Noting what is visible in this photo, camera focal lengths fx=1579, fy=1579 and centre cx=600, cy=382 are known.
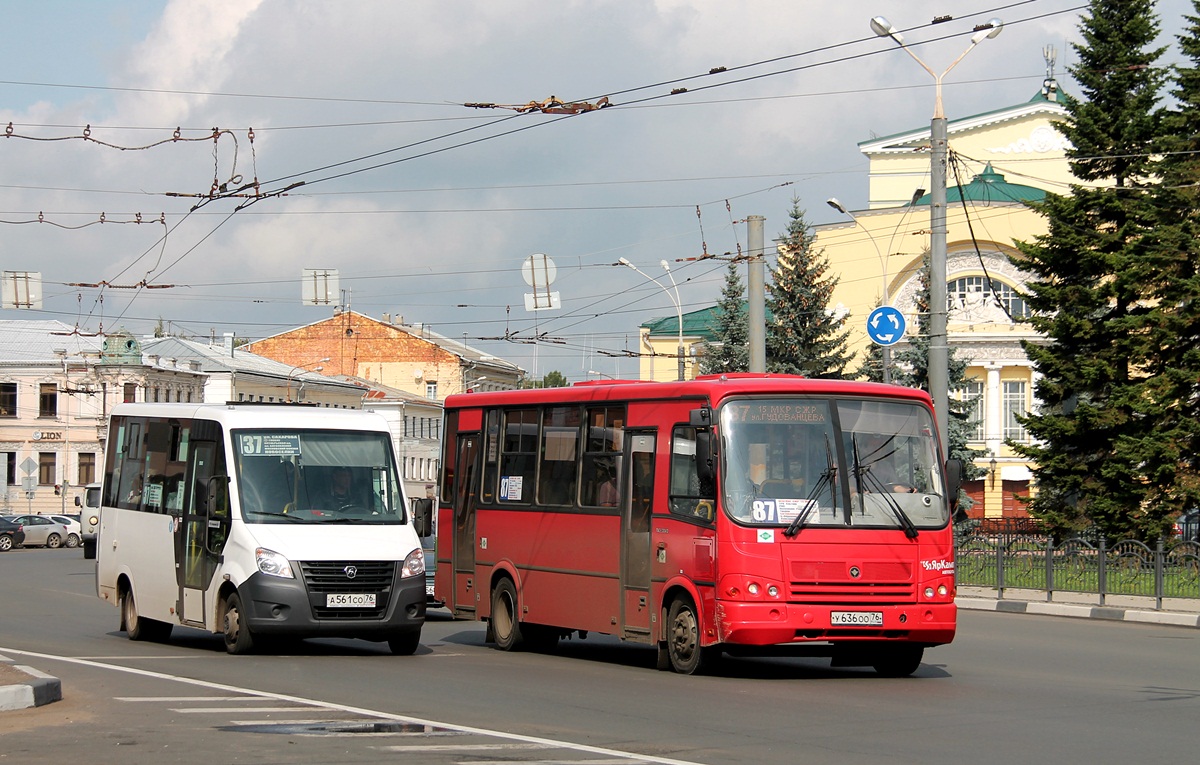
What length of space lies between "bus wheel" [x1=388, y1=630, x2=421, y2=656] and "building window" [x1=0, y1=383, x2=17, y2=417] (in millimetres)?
69624

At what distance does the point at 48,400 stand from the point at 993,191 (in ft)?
156

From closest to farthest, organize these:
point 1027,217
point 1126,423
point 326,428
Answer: point 326,428 < point 1126,423 < point 1027,217

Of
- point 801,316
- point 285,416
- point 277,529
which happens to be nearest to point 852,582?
point 277,529

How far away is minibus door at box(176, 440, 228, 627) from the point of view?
15797mm

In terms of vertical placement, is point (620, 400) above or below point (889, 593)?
above

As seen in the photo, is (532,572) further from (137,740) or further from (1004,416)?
(1004,416)

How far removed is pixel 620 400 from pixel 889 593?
3.39 metres

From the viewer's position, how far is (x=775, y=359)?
51.6 m

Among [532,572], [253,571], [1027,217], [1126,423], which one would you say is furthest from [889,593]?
[1027,217]

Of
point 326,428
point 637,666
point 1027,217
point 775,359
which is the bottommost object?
point 637,666

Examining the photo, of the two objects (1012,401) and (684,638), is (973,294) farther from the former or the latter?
(684,638)

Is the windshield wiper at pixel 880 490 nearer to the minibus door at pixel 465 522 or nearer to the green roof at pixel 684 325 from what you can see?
the minibus door at pixel 465 522

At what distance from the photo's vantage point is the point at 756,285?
97.5ft

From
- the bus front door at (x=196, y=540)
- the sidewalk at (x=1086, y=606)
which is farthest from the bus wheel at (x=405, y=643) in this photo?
the sidewalk at (x=1086, y=606)
